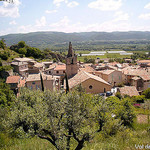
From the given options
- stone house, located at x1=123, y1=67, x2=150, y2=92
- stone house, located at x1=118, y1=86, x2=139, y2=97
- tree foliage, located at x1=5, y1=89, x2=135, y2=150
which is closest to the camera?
tree foliage, located at x1=5, y1=89, x2=135, y2=150

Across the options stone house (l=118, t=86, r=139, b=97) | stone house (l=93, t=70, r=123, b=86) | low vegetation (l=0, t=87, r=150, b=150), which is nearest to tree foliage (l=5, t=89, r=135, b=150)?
low vegetation (l=0, t=87, r=150, b=150)

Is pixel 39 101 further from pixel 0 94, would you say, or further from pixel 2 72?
pixel 2 72

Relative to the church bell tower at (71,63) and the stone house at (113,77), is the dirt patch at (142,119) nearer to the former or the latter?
the church bell tower at (71,63)

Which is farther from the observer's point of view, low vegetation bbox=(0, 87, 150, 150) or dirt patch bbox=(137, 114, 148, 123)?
dirt patch bbox=(137, 114, 148, 123)

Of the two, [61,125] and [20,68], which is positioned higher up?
[61,125]

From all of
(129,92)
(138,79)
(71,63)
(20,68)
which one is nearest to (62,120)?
(129,92)

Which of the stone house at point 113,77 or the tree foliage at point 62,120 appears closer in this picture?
the tree foliage at point 62,120

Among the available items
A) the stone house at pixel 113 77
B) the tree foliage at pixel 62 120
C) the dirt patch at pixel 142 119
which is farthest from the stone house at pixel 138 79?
the tree foliage at pixel 62 120

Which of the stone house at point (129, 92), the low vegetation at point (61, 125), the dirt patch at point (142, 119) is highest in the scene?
the low vegetation at point (61, 125)

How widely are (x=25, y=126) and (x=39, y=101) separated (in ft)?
9.36

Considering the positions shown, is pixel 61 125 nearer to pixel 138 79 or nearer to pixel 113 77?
pixel 138 79

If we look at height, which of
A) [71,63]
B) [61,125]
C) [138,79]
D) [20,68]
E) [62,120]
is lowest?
[138,79]

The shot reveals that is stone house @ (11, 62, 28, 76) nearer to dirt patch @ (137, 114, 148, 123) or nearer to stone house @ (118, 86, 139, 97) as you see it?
stone house @ (118, 86, 139, 97)

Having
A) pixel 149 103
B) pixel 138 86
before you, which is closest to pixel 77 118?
pixel 149 103
